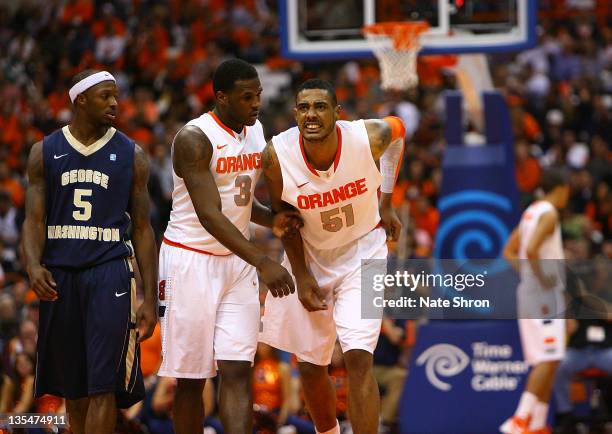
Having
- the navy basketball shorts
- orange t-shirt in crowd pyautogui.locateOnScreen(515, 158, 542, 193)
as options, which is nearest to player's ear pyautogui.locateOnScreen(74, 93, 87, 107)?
the navy basketball shorts

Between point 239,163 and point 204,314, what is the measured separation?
35.6 inches

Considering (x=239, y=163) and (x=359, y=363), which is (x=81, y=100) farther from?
(x=359, y=363)

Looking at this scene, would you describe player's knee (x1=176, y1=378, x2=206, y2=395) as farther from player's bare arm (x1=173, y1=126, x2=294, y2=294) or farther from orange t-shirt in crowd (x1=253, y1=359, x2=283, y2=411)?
orange t-shirt in crowd (x1=253, y1=359, x2=283, y2=411)

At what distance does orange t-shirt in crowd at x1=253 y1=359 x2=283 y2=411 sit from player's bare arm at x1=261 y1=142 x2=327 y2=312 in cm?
392

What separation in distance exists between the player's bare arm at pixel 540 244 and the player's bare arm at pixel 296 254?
366cm

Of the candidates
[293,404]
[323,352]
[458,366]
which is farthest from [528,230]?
[323,352]

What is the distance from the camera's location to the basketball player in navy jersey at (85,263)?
6230mm

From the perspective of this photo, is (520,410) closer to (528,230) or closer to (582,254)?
(528,230)

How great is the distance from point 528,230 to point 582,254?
2868 millimetres

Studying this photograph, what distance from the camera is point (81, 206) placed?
630 centimetres

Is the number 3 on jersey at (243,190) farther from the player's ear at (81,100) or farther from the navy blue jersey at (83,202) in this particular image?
the player's ear at (81,100)

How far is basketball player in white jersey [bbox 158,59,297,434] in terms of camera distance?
647 cm

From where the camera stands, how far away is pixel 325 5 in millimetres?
11562

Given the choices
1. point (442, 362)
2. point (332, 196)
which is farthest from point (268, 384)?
point (332, 196)
